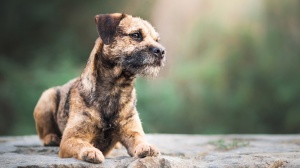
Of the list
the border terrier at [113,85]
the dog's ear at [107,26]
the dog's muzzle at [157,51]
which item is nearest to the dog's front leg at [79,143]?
the border terrier at [113,85]

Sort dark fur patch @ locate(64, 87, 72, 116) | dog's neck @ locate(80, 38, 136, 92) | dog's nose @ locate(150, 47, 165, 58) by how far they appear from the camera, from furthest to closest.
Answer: dark fur patch @ locate(64, 87, 72, 116), dog's neck @ locate(80, 38, 136, 92), dog's nose @ locate(150, 47, 165, 58)

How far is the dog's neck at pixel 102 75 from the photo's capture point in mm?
4598

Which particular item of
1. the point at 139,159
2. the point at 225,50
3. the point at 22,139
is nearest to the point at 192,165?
the point at 139,159

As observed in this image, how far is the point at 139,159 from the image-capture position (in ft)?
13.1

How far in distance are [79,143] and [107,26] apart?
43.6 inches

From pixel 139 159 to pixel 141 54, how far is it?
0.97 metres

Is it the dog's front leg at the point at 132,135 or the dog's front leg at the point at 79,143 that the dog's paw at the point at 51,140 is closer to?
the dog's front leg at the point at 79,143

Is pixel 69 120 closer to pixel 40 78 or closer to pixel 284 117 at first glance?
pixel 40 78

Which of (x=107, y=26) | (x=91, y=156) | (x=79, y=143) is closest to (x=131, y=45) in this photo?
(x=107, y=26)

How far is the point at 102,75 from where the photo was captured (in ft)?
15.2

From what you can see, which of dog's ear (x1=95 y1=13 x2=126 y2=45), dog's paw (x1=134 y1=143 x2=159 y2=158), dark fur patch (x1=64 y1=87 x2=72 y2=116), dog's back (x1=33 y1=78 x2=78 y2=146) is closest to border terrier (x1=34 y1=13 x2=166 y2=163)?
dog's ear (x1=95 y1=13 x2=126 y2=45)

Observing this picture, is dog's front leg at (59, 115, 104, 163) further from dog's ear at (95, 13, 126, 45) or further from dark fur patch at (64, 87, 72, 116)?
dog's ear at (95, 13, 126, 45)

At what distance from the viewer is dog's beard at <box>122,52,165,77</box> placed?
176 inches

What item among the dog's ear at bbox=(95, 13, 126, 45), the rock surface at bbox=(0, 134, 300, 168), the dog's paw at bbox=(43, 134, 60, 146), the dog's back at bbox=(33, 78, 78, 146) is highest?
the dog's ear at bbox=(95, 13, 126, 45)
